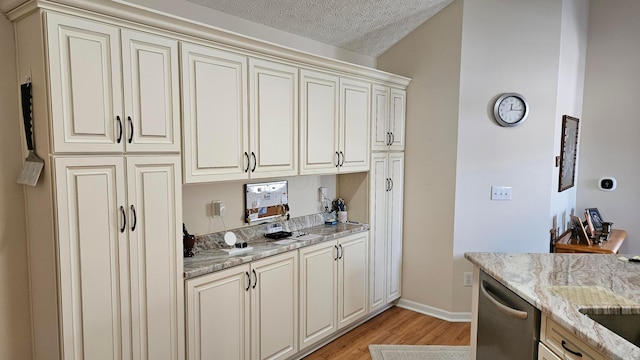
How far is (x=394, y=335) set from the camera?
10.9 feet

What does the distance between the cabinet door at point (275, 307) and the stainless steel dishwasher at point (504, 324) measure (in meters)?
1.21

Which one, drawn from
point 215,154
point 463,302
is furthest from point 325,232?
point 463,302

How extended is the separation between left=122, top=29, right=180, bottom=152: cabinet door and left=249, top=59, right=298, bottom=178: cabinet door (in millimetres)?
520

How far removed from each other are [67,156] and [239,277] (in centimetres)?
114

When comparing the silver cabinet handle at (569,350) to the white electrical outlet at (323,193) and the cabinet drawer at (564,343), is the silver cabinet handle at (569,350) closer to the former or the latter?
the cabinet drawer at (564,343)

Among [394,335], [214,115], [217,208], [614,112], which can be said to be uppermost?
[614,112]

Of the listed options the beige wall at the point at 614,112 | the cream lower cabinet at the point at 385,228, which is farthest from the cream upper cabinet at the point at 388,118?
the beige wall at the point at 614,112

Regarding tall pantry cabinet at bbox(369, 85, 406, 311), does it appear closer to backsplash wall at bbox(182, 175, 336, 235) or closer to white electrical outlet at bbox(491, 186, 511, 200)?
backsplash wall at bbox(182, 175, 336, 235)

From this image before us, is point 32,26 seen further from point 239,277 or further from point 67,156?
point 239,277

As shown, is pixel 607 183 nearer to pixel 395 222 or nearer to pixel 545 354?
pixel 395 222

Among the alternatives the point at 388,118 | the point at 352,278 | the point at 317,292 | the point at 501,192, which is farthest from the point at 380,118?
the point at 317,292

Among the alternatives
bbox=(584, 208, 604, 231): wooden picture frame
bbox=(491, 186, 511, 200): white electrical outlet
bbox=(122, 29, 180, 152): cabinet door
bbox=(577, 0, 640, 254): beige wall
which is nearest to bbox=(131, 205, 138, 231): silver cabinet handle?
bbox=(122, 29, 180, 152): cabinet door

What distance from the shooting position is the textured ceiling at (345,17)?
266 cm

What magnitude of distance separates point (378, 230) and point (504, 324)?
1616 millimetres
